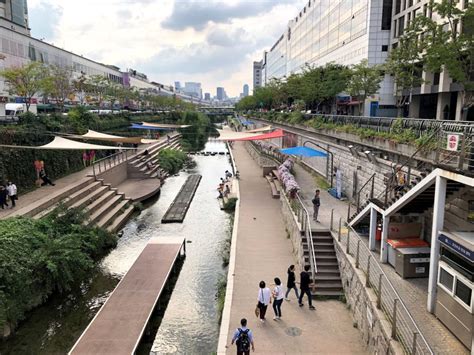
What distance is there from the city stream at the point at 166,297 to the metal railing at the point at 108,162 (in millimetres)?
5944

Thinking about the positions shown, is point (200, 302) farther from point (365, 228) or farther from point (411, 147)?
point (411, 147)

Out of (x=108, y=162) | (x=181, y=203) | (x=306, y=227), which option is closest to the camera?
(x=306, y=227)

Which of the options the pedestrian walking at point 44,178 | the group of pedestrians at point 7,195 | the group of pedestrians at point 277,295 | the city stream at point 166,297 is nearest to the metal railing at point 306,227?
the group of pedestrians at point 277,295

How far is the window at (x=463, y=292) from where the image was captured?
26.1 ft

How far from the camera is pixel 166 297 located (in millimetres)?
13836

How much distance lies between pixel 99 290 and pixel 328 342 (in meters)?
8.48

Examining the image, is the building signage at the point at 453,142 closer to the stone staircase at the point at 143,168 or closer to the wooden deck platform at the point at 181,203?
the wooden deck platform at the point at 181,203

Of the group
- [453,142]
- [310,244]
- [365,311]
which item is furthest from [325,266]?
[453,142]

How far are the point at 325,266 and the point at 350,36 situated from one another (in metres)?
41.7

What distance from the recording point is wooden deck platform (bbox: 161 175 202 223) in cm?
2252

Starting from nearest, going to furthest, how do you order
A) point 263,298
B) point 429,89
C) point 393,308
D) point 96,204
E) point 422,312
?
point 393,308 → point 422,312 → point 263,298 → point 96,204 → point 429,89

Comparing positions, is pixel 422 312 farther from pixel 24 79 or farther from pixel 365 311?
pixel 24 79

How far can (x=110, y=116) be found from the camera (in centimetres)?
5091

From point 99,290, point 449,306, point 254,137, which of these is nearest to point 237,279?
point 99,290
